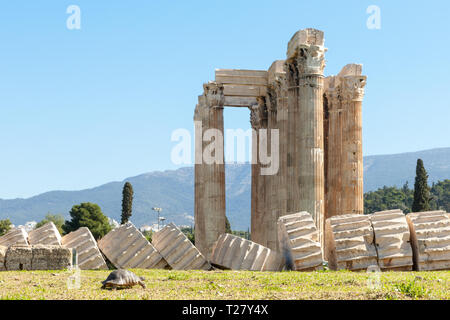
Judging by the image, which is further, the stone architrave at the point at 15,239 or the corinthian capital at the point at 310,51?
the corinthian capital at the point at 310,51

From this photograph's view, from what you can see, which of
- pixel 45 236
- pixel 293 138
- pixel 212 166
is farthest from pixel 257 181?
pixel 45 236

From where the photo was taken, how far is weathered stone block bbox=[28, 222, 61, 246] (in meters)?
24.7

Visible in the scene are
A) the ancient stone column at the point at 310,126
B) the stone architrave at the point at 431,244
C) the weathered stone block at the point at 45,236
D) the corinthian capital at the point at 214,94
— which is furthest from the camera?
the corinthian capital at the point at 214,94

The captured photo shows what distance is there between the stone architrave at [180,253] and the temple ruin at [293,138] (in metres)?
6.78

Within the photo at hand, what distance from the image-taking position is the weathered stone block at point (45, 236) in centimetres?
2473

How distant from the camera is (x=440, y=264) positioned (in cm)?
2141

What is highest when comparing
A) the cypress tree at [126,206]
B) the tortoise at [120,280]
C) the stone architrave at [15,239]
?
the cypress tree at [126,206]

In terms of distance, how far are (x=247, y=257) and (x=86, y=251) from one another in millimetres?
5920

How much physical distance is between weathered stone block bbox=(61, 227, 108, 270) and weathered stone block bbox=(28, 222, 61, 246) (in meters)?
0.37

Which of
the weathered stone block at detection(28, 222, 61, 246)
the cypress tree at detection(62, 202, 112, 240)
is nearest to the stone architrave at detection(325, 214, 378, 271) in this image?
the weathered stone block at detection(28, 222, 61, 246)

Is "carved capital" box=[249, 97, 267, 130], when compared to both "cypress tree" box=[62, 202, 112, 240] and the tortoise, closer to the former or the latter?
the tortoise

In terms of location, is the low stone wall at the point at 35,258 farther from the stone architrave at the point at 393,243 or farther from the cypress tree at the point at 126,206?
the cypress tree at the point at 126,206

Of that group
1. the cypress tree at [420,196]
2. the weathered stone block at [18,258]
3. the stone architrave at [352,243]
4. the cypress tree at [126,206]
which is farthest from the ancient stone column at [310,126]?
the cypress tree at [126,206]
